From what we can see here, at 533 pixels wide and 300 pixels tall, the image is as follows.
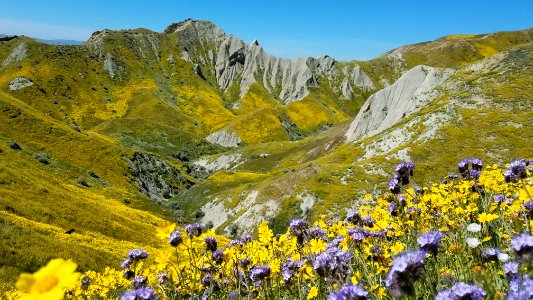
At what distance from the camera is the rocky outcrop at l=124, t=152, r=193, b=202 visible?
74.9 metres

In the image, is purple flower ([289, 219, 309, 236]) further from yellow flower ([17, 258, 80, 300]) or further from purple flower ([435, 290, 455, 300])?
yellow flower ([17, 258, 80, 300])

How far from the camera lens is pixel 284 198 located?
4366cm

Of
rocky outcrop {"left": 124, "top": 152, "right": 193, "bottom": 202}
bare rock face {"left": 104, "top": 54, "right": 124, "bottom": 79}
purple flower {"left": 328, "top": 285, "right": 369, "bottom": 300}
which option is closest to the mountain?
rocky outcrop {"left": 124, "top": 152, "right": 193, "bottom": 202}

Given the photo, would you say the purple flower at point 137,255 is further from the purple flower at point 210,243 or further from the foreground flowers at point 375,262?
the purple flower at point 210,243

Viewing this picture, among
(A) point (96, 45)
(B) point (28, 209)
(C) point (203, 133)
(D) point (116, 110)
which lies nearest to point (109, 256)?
(B) point (28, 209)

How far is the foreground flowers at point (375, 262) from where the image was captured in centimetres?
346

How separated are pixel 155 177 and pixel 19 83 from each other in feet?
294

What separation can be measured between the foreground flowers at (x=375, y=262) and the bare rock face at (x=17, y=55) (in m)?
171

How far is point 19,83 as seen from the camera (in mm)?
135875

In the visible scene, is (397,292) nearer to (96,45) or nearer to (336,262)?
(336,262)

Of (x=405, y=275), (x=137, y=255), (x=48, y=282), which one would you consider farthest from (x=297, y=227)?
(x=48, y=282)

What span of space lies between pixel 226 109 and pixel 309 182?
135649mm

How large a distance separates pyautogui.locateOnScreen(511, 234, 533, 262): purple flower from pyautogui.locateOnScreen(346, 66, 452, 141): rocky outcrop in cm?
5892

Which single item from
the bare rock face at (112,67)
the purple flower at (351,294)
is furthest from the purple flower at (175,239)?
the bare rock face at (112,67)
